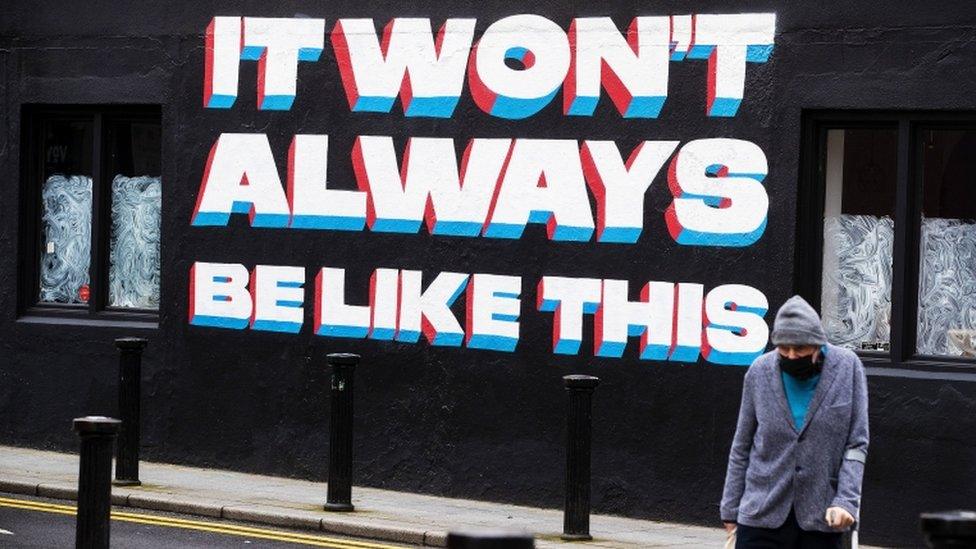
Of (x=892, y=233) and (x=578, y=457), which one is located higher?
(x=892, y=233)

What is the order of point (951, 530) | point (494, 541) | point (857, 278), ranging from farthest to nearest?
point (857, 278) → point (951, 530) → point (494, 541)

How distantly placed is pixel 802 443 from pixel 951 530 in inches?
58.3

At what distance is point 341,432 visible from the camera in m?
13.6

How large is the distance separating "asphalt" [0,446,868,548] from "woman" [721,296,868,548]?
16.3ft

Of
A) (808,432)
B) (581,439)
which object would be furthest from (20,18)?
(808,432)

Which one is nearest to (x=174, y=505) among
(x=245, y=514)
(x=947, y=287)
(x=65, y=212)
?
(x=245, y=514)

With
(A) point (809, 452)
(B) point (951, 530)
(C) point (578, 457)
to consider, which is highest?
(A) point (809, 452)

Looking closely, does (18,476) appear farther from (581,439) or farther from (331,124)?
(581,439)

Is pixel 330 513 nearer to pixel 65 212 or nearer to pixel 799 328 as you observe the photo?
pixel 65 212

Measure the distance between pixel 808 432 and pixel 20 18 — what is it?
11526mm

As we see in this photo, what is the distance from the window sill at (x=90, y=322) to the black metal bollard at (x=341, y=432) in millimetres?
3445

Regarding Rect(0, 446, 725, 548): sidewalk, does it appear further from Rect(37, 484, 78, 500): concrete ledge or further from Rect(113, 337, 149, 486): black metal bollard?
Rect(113, 337, 149, 486): black metal bollard

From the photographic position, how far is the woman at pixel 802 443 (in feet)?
24.9

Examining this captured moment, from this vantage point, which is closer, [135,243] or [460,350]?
[460,350]
